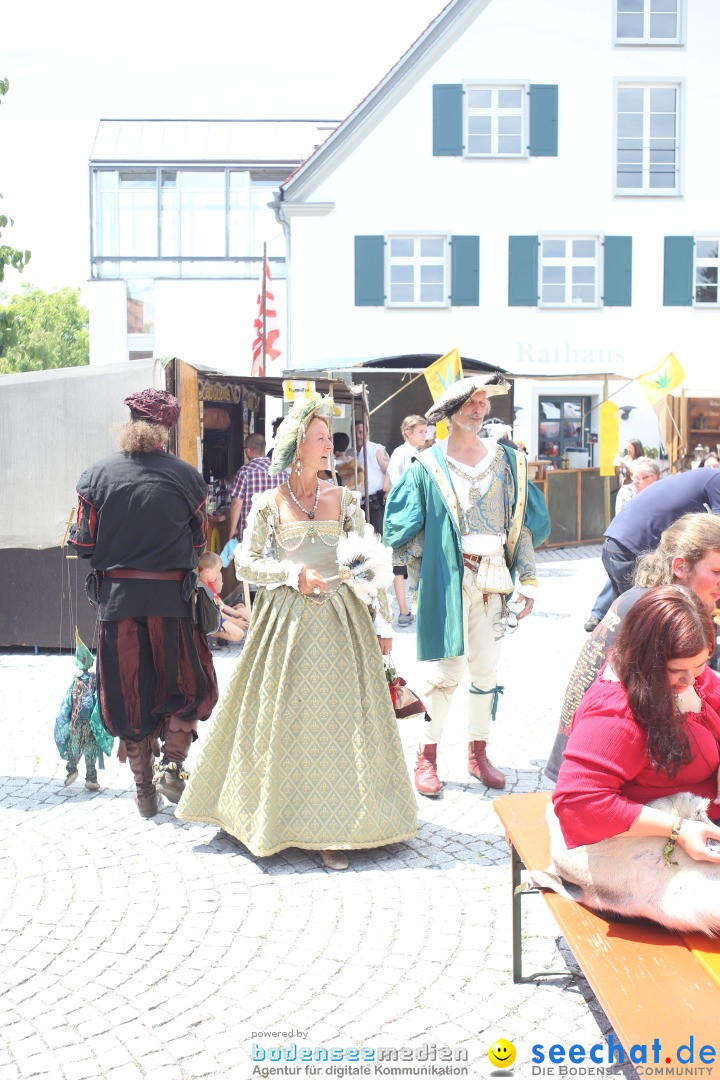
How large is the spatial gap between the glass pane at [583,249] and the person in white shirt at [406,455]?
1139cm

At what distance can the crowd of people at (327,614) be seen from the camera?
4316mm

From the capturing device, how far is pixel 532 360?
2023cm

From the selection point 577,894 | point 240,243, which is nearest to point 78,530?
point 577,894

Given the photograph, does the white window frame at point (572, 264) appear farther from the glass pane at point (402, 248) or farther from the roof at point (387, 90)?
the roof at point (387, 90)

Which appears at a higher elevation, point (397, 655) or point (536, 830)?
point (536, 830)

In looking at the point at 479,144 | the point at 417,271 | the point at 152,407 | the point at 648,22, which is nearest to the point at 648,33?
the point at 648,22

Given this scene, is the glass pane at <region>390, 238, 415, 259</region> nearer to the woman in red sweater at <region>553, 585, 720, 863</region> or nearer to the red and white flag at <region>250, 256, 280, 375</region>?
the red and white flag at <region>250, 256, 280, 375</region>

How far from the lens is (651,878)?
2783 mm

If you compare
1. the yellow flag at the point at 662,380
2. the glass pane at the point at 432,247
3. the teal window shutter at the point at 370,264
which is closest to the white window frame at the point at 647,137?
the glass pane at the point at 432,247

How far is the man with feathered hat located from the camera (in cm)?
515

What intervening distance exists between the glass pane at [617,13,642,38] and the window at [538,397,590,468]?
269 inches

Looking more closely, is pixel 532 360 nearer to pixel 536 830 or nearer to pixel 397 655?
pixel 397 655

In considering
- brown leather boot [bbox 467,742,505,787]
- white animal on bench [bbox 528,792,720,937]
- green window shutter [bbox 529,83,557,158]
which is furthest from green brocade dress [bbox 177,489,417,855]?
green window shutter [bbox 529,83,557,158]

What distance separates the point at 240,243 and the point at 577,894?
27.3 m
